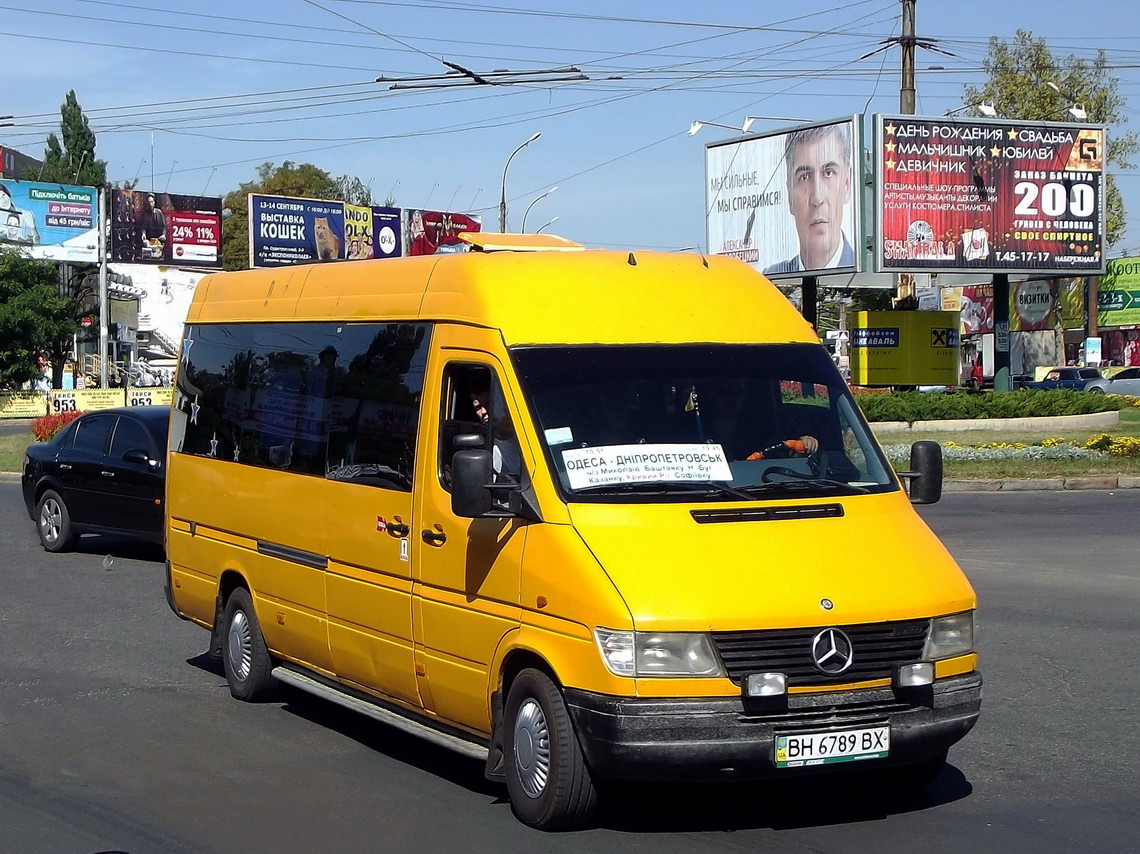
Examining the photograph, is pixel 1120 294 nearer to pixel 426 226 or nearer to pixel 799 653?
pixel 426 226

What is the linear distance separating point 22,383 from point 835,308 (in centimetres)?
5506

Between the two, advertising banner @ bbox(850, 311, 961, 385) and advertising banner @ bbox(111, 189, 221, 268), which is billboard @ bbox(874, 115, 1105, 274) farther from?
advertising banner @ bbox(111, 189, 221, 268)

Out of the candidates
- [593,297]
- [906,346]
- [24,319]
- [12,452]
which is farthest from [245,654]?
[24,319]

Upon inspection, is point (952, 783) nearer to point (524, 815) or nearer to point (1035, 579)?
point (524, 815)

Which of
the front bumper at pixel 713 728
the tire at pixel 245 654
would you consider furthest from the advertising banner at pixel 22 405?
the front bumper at pixel 713 728

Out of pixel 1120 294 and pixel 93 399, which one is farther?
pixel 1120 294

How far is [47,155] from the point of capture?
9162 centimetres

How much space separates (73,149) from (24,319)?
3239 centimetres

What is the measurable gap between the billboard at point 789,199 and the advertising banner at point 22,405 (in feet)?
99.9

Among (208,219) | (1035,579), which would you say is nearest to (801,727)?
(1035,579)

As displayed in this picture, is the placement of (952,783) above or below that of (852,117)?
below

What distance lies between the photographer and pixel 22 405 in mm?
58906

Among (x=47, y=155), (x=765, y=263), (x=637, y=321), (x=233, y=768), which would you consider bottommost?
(x=233, y=768)

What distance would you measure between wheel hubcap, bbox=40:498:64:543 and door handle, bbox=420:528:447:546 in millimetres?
10797
